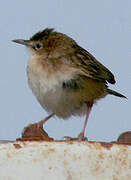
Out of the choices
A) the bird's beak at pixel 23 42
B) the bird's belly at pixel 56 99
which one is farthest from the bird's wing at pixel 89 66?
the bird's beak at pixel 23 42

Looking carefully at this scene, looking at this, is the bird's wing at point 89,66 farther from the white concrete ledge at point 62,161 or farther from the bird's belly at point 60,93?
the white concrete ledge at point 62,161

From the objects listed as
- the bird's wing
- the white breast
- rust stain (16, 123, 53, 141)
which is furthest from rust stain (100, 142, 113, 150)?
the bird's wing

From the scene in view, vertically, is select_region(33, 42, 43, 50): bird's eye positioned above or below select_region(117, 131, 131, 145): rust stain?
above

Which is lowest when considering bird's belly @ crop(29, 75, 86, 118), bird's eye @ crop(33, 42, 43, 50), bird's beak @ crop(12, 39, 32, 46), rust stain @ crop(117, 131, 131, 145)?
rust stain @ crop(117, 131, 131, 145)

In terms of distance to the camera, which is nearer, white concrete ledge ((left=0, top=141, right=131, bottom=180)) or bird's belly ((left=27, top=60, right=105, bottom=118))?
white concrete ledge ((left=0, top=141, right=131, bottom=180))

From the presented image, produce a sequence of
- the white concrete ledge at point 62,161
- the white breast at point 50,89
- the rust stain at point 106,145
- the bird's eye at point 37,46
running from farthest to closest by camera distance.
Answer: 1. the bird's eye at point 37,46
2. the white breast at point 50,89
3. the rust stain at point 106,145
4. the white concrete ledge at point 62,161

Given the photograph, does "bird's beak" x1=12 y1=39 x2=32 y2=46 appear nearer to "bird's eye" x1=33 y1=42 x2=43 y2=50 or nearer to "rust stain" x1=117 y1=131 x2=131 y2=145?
"bird's eye" x1=33 y1=42 x2=43 y2=50

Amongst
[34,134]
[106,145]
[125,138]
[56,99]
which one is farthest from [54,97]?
[106,145]

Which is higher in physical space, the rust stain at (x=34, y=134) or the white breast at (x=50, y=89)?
the white breast at (x=50, y=89)
